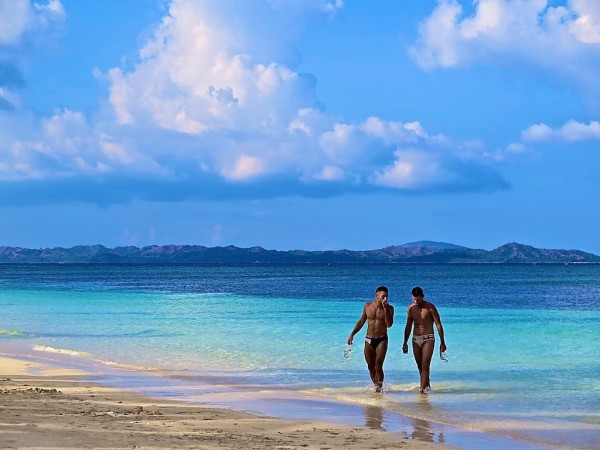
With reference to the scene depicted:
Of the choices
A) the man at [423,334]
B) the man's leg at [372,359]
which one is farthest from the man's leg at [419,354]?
the man's leg at [372,359]

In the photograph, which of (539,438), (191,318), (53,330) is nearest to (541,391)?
(539,438)

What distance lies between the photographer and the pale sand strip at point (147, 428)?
8141 millimetres

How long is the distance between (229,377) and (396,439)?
6.46 m

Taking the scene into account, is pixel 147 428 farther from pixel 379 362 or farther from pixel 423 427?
pixel 379 362

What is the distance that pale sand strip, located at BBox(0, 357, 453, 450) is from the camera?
8.14 metres

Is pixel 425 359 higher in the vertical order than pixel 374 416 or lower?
higher

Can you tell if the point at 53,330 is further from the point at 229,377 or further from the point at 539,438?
the point at 539,438

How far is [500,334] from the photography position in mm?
23828

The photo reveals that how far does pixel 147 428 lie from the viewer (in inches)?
357

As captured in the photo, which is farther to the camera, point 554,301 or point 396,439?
point 554,301

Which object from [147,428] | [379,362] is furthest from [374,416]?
[147,428]

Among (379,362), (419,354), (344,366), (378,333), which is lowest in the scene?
(344,366)

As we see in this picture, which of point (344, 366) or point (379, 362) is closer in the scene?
point (379, 362)

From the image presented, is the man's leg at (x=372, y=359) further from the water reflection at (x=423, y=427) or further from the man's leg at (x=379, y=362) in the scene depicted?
the water reflection at (x=423, y=427)
